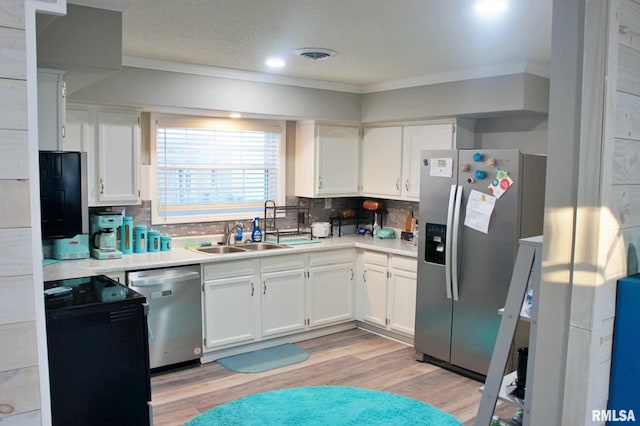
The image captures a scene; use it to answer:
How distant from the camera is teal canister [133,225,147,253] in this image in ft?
14.2

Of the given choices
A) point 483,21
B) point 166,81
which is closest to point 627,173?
point 483,21

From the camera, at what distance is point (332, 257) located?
16.7ft

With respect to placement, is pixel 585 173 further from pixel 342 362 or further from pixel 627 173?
pixel 342 362

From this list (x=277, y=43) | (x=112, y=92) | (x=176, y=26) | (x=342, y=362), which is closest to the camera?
(x=176, y=26)

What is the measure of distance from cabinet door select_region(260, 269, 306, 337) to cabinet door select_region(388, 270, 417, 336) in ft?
2.68

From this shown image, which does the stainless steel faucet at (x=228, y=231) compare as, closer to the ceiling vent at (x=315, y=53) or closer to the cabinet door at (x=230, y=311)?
the cabinet door at (x=230, y=311)

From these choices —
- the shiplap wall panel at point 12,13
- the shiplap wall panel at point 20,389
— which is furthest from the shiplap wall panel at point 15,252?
the shiplap wall panel at point 12,13

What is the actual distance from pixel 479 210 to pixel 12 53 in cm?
332

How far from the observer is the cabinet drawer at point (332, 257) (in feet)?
16.3

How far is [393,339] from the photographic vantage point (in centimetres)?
502

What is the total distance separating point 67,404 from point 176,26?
210 centimetres

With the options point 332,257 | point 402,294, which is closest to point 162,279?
point 332,257

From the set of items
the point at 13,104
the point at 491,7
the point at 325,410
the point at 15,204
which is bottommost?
the point at 325,410

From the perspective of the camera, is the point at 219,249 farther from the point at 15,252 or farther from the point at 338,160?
the point at 15,252
